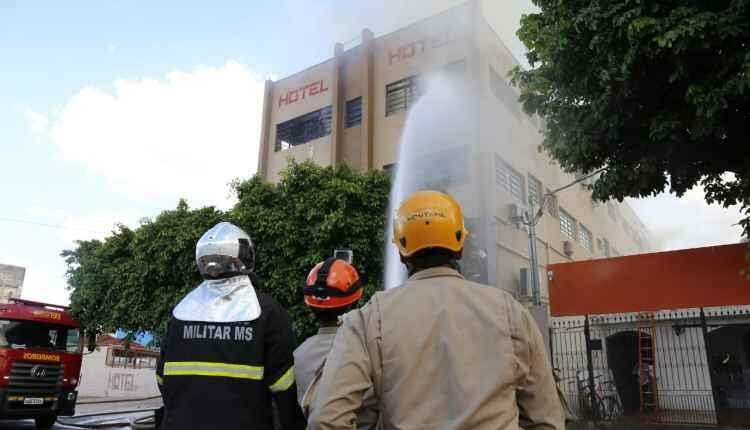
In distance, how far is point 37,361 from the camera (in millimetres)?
10227

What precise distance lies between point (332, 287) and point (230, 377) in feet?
2.22

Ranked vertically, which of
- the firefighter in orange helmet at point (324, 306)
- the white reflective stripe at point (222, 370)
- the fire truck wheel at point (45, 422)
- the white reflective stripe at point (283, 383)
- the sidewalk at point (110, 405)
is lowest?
the sidewalk at point (110, 405)

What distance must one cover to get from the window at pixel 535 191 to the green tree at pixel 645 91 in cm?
1113

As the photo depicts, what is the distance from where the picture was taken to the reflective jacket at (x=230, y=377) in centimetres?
213

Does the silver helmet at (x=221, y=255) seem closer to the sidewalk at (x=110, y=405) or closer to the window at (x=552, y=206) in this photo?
the sidewalk at (x=110, y=405)

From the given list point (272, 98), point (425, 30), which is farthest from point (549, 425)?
point (272, 98)

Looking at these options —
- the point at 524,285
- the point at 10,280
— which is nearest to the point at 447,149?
the point at 524,285

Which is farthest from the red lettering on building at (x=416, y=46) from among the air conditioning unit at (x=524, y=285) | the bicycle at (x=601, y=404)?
the bicycle at (x=601, y=404)

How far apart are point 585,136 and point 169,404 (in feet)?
19.6

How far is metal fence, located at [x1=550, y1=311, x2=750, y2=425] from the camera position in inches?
349

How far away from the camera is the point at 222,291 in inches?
93.3

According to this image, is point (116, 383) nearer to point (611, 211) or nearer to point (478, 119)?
point (478, 119)

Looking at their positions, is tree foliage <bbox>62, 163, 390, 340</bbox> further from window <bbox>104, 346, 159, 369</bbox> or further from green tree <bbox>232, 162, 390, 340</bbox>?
window <bbox>104, 346, 159, 369</bbox>

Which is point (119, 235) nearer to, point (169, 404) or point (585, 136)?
point (585, 136)
